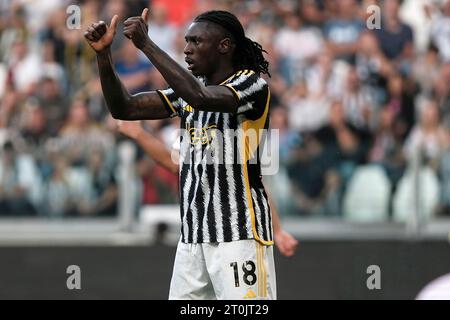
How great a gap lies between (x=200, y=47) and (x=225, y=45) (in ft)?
0.51

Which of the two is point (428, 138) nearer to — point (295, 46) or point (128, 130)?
point (295, 46)

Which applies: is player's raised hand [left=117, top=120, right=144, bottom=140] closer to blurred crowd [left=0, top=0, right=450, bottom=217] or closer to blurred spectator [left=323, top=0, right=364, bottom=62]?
blurred crowd [left=0, top=0, right=450, bottom=217]

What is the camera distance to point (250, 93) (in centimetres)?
550

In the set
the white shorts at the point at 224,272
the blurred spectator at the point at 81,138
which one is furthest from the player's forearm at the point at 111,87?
the blurred spectator at the point at 81,138

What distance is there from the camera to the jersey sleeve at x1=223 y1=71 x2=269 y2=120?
5465mm

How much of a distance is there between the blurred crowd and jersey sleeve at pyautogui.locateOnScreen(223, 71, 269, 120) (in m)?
5.57

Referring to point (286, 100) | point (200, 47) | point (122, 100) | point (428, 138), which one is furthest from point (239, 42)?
point (286, 100)

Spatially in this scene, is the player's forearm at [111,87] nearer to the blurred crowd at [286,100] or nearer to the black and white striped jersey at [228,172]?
the black and white striped jersey at [228,172]

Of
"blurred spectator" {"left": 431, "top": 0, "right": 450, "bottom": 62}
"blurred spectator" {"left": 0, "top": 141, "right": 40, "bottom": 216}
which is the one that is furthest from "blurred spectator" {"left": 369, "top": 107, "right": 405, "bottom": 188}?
"blurred spectator" {"left": 0, "top": 141, "right": 40, "bottom": 216}

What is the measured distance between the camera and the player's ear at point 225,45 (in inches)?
219

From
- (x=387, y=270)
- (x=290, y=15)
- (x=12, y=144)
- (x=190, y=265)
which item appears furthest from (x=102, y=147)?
(x=190, y=265)

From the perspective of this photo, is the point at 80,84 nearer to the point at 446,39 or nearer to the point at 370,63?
the point at 370,63

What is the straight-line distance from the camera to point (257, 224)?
221 inches
